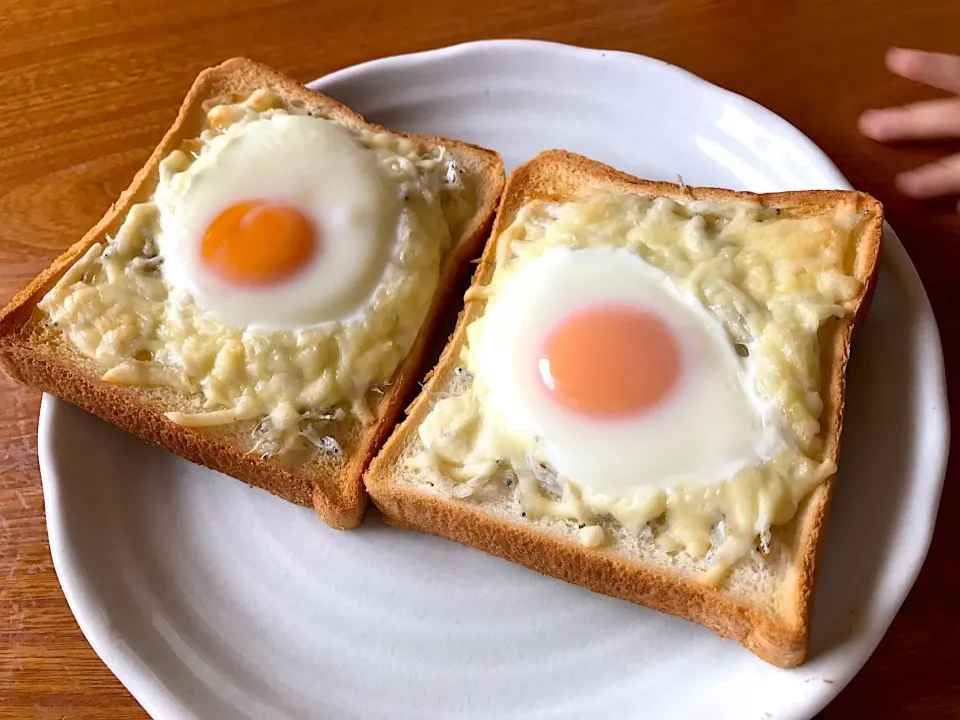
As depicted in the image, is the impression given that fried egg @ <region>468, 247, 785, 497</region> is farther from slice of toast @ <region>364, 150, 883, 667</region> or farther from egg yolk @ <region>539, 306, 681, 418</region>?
slice of toast @ <region>364, 150, 883, 667</region>

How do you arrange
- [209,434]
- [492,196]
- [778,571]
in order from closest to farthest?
[778,571], [209,434], [492,196]

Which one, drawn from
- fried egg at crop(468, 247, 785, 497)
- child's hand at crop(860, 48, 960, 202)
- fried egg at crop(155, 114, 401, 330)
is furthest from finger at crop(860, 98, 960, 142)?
fried egg at crop(155, 114, 401, 330)

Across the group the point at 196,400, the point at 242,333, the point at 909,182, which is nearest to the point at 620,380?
the point at 242,333

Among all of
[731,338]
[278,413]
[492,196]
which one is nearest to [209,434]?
[278,413]

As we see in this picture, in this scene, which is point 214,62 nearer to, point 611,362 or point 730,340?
point 611,362

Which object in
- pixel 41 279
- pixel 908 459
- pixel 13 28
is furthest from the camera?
pixel 13 28

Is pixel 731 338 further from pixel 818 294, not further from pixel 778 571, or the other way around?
pixel 778 571
